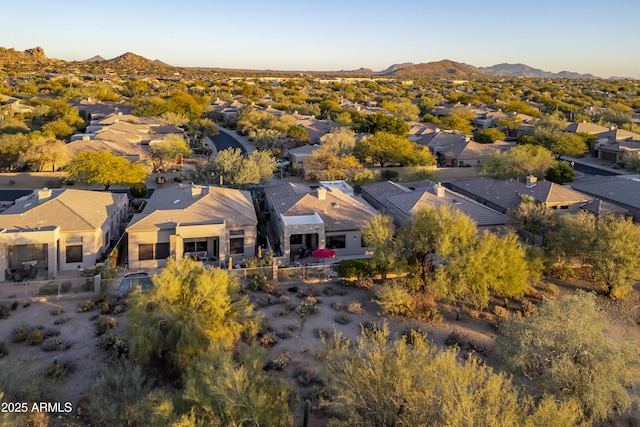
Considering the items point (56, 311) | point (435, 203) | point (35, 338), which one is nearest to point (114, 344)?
point (35, 338)

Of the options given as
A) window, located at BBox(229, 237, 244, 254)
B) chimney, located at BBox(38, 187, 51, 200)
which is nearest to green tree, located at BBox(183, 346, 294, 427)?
window, located at BBox(229, 237, 244, 254)

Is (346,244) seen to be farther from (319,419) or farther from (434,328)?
(319,419)

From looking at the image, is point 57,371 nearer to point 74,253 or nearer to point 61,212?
point 74,253

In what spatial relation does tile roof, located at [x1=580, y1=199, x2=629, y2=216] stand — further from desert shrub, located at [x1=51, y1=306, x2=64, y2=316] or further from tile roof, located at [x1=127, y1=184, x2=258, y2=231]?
desert shrub, located at [x1=51, y1=306, x2=64, y2=316]

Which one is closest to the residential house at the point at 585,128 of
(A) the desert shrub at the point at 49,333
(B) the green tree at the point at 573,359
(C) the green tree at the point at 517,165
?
(C) the green tree at the point at 517,165

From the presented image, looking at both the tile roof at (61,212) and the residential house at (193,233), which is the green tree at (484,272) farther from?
the tile roof at (61,212)

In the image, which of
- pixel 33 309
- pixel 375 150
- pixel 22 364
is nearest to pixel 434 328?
pixel 22 364
